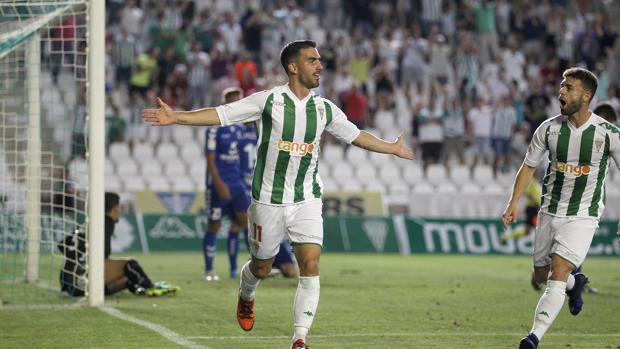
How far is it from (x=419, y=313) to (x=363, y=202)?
45.2 feet

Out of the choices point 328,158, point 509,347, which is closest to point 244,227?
point 509,347

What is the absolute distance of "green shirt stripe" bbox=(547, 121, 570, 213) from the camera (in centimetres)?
939

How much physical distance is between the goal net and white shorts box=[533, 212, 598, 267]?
4.96 meters

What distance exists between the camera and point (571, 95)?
9.27m

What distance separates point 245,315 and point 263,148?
1.60 metres

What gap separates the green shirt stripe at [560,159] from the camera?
9.39 m

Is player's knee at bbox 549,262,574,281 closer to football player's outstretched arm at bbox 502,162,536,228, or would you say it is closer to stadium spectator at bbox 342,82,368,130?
football player's outstretched arm at bbox 502,162,536,228

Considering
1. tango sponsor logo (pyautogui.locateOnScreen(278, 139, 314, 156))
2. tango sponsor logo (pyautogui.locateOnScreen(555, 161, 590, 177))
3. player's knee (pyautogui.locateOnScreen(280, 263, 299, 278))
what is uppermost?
tango sponsor logo (pyautogui.locateOnScreen(278, 139, 314, 156))

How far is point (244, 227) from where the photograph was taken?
16359 millimetres

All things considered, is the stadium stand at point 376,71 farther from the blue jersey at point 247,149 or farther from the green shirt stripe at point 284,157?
the green shirt stripe at point 284,157

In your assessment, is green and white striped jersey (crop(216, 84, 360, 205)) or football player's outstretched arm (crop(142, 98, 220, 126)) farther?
green and white striped jersey (crop(216, 84, 360, 205))

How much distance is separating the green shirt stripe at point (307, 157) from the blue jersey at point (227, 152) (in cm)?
665

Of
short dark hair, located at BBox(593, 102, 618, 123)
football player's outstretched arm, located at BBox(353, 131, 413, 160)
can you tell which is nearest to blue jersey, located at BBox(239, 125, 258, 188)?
short dark hair, located at BBox(593, 102, 618, 123)

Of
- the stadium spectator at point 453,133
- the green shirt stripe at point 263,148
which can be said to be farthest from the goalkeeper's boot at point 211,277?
the stadium spectator at point 453,133
